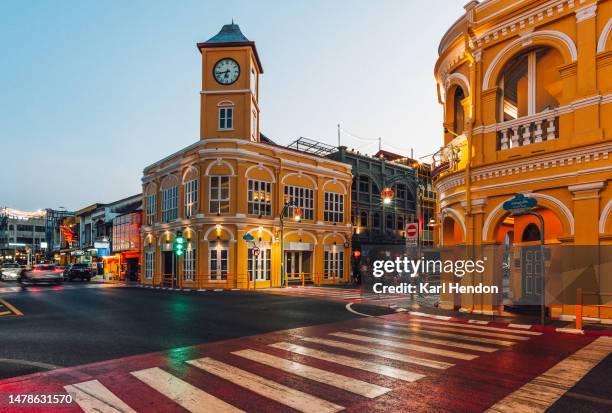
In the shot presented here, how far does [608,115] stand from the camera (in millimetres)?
11352

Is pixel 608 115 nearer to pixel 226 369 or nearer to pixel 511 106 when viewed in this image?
pixel 511 106

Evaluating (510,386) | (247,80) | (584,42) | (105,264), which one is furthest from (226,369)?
(105,264)

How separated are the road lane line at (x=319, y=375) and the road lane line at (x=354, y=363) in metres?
0.58

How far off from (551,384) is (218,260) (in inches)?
→ 1016

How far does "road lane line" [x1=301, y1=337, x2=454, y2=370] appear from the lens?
→ 7.30m

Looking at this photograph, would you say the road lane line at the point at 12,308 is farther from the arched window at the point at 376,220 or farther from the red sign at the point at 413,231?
the arched window at the point at 376,220

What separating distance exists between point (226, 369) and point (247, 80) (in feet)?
95.6

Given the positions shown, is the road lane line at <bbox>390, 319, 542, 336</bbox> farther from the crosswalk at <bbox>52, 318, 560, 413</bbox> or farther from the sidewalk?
the sidewalk

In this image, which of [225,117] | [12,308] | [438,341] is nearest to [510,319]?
[438,341]

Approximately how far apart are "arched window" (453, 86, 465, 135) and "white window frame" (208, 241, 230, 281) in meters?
18.6

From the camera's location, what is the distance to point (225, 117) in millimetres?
33312

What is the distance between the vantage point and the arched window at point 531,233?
16.1m

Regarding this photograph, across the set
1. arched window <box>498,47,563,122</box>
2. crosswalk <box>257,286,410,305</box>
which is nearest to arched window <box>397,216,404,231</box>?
crosswalk <box>257,286,410,305</box>

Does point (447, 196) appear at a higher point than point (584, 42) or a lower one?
lower
